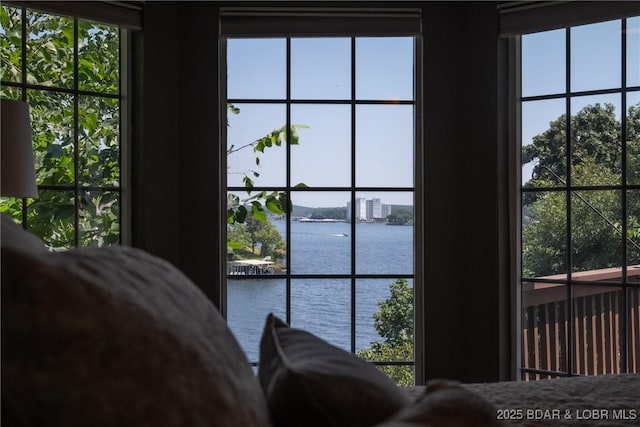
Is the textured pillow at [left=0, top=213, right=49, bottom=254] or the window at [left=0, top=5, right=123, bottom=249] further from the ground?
the window at [left=0, top=5, right=123, bottom=249]

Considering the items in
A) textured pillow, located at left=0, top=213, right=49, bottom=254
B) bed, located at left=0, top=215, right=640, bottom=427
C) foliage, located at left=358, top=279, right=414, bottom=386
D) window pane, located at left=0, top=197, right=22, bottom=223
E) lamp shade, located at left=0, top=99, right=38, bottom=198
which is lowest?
foliage, located at left=358, top=279, right=414, bottom=386

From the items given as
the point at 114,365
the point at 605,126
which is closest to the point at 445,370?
the point at 605,126

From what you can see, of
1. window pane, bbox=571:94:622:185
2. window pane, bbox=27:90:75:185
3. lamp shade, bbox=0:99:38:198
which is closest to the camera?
lamp shade, bbox=0:99:38:198

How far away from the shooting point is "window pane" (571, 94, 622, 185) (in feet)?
10.4

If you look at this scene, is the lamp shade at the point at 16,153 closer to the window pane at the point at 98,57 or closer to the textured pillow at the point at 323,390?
the window pane at the point at 98,57

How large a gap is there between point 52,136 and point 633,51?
8.34 ft

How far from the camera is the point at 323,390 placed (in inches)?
33.0

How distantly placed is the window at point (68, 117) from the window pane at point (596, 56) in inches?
82.7

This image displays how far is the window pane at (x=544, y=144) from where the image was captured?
3309 millimetres

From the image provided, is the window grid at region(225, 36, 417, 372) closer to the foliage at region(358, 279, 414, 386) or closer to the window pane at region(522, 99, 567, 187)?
the foliage at region(358, 279, 414, 386)

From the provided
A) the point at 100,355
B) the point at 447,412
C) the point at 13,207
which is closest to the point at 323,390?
the point at 447,412

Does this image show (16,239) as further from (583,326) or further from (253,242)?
(583,326)

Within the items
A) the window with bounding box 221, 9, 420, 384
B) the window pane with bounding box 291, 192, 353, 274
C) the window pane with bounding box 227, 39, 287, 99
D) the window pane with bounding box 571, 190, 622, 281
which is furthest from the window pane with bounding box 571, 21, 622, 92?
the window pane with bounding box 227, 39, 287, 99

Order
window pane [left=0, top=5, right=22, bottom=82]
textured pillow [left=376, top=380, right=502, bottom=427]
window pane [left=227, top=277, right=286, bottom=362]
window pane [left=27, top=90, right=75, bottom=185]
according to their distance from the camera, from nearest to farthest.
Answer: textured pillow [left=376, top=380, right=502, bottom=427] < window pane [left=0, top=5, right=22, bottom=82] < window pane [left=27, top=90, right=75, bottom=185] < window pane [left=227, top=277, right=286, bottom=362]
